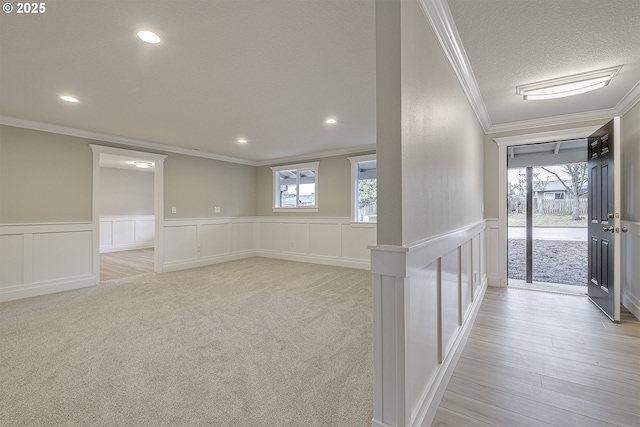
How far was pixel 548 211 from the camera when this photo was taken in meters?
5.09

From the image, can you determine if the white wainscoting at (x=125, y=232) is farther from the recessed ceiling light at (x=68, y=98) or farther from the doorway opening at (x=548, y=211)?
the doorway opening at (x=548, y=211)

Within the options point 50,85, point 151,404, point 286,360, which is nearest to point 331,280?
point 286,360

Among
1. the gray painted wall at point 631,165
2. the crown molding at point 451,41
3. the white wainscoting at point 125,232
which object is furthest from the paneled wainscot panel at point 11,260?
the gray painted wall at point 631,165

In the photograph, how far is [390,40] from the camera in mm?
1288

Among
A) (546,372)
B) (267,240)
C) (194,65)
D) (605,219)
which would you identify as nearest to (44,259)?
(194,65)

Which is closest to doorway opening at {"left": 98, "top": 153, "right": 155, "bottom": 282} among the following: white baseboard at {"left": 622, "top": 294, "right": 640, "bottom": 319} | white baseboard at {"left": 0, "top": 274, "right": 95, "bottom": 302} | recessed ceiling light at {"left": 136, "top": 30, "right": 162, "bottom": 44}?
white baseboard at {"left": 0, "top": 274, "right": 95, "bottom": 302}

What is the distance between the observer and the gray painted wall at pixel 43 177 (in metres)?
3.72

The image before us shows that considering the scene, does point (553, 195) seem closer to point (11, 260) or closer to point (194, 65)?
point (194, 65)

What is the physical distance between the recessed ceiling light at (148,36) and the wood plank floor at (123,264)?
4444 millimetres

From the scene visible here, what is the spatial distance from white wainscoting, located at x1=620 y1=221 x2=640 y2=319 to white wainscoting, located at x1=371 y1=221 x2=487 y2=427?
264cm

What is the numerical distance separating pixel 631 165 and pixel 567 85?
131 centimetres

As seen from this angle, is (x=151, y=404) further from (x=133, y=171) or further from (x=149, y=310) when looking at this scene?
(x=133, y=171)

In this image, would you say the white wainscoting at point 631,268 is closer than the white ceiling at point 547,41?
No

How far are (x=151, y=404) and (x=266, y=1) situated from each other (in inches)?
95.9
